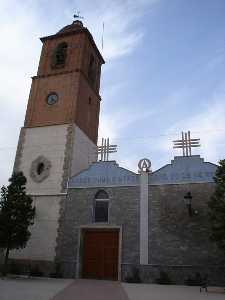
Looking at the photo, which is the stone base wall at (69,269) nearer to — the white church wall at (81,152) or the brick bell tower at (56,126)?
the brick bell tower at (56,126)

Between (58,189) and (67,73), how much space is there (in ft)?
32.5

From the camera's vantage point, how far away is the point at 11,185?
1877 cm

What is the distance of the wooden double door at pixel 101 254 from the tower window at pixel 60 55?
14.6m

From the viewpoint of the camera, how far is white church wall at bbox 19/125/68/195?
873 inches

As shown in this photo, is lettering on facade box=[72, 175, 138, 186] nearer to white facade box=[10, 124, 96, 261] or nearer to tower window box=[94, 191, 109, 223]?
tower window box=[94, 191, 109, 223]

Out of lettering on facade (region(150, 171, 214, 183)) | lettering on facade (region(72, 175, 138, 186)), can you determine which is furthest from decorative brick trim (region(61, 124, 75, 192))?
lettering on facade (region(150, 171, 214, 183))

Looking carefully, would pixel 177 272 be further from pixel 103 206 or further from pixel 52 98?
pixel 52 98

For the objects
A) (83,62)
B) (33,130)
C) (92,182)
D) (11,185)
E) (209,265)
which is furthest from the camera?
(83,62)

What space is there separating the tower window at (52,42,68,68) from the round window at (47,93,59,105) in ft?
9.78

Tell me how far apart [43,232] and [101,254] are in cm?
412

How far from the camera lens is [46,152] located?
23.4 meters

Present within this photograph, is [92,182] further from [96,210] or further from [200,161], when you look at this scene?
[200,161]

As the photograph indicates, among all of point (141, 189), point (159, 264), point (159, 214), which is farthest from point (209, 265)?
point (141, 189)

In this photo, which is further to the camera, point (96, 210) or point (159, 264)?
point (96, 210)
